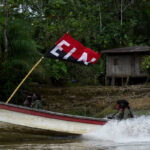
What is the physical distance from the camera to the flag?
13.9 m

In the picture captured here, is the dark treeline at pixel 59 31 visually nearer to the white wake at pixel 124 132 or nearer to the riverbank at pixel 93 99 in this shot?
the riverbank at pixel 93 99

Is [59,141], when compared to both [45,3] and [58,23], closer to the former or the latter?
[58,23]

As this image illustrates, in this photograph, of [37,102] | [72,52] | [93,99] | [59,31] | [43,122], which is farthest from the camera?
[59,31]

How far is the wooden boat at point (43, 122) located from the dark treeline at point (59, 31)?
659 cm

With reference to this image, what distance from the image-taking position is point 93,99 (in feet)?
74.0

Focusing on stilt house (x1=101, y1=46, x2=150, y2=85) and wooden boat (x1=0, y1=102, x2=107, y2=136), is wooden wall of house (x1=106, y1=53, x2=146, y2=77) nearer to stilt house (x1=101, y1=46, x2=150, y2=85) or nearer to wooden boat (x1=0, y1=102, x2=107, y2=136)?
stilt house (x1=101, y1=46, x2=150, y2=85)

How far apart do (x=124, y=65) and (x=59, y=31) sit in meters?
5.36

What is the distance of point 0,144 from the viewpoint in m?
13.5

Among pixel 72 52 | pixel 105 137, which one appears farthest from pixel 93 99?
pixel 72 52

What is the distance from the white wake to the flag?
2218 millimetres

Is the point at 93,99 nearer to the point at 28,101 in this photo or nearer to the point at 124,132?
the point at 28,101

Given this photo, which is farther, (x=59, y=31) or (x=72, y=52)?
(x=59, y=31)

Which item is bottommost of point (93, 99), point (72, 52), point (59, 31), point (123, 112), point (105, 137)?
point (105, 137)

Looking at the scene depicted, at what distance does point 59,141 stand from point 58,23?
17004 mm
